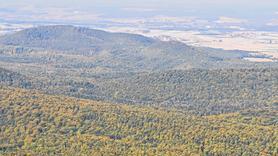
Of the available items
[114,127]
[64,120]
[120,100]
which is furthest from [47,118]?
[120,100]

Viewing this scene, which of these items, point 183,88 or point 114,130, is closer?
point 114,130

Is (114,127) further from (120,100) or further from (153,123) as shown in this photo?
(120,100)

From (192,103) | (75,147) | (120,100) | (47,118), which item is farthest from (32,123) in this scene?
(192,103)

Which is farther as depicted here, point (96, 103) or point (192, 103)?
point (192, 103)

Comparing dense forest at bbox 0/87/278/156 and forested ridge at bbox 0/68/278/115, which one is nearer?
dense forest at bbox 0/87/278/156

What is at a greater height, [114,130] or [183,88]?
[114,130]

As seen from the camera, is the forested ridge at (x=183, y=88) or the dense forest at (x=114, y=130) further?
the forested ridge at (x=183, y=88)

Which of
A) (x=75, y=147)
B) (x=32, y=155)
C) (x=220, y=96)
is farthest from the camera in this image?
(x=220, y=96)

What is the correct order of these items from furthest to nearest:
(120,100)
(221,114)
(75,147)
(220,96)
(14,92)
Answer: (220,96) < (120,100) < (221,114) < (14,92) < (75,147)
